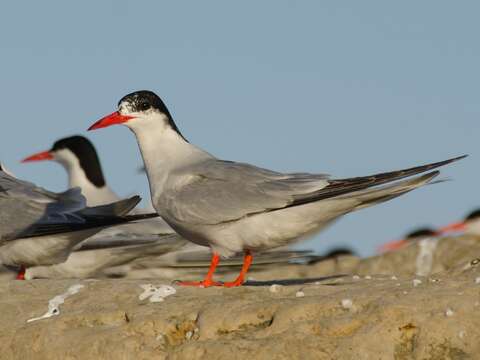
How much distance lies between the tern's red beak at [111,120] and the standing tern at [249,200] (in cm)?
54

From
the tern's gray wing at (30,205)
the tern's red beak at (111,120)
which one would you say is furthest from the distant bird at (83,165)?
the tern's red beak at (111,120)

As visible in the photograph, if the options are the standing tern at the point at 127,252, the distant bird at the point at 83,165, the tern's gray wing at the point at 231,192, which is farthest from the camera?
the distant bird at the point at 83,165

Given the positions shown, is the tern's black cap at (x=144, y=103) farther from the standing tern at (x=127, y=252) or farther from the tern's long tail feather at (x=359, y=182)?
the standing tern at (x=127, y=252)

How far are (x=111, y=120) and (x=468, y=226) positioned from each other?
6658mm

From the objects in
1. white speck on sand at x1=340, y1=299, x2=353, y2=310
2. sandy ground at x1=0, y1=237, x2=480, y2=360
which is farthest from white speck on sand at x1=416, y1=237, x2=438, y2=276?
white speck on sand at x1=340, y1=299, x2=353, y2=310

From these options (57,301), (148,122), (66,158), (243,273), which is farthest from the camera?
(66,158)

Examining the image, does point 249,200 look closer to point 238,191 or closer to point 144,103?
point 238,191

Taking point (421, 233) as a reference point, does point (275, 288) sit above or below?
above

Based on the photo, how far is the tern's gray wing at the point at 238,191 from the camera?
254 inches

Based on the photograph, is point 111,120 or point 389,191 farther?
point 111,120

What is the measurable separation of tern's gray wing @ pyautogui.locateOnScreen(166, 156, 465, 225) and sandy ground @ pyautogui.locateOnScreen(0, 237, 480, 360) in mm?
561

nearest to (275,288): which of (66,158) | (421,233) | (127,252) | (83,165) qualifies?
(127,252)

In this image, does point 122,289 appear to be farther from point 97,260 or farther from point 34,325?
point 97,260

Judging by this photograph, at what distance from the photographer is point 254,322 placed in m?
5.35
